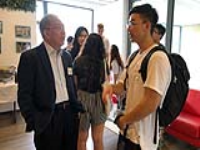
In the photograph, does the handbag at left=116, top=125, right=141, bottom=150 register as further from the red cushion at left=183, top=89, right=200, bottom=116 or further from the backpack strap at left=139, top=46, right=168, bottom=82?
the red cushion at left=183, top=89, right=200, bottom=116

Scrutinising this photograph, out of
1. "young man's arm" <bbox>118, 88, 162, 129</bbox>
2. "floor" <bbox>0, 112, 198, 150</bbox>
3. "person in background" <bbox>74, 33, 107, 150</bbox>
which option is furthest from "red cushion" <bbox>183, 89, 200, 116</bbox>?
"young man's arm" <bbox>118, 88, 162, 129</bbox>

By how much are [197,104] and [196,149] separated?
763 millimetres

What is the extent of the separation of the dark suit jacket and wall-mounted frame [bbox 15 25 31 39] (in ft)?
11.5

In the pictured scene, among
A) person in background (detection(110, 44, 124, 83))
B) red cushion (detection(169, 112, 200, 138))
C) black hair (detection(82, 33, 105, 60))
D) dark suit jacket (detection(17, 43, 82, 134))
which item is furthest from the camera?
person in background (detection(110, 44, 124, 83))

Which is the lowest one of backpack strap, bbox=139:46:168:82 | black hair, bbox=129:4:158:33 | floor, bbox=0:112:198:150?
floor, bbox=0:112:198:150

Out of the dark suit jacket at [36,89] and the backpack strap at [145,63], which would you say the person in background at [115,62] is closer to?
the dark suit jacket at [36,89]

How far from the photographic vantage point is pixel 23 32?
5.05m

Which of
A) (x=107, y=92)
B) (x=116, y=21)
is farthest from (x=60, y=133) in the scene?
(x=116, y=21)

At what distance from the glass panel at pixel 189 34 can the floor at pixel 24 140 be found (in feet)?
4.90

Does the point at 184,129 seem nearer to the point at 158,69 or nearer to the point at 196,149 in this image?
the point at 196,149

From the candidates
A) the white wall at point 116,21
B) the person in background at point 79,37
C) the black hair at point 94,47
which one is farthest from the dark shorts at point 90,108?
the white wall at point 116,21

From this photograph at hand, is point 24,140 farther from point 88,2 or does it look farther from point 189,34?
point 88,2

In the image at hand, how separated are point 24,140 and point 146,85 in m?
2.88

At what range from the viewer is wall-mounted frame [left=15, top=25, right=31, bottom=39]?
196 inches
